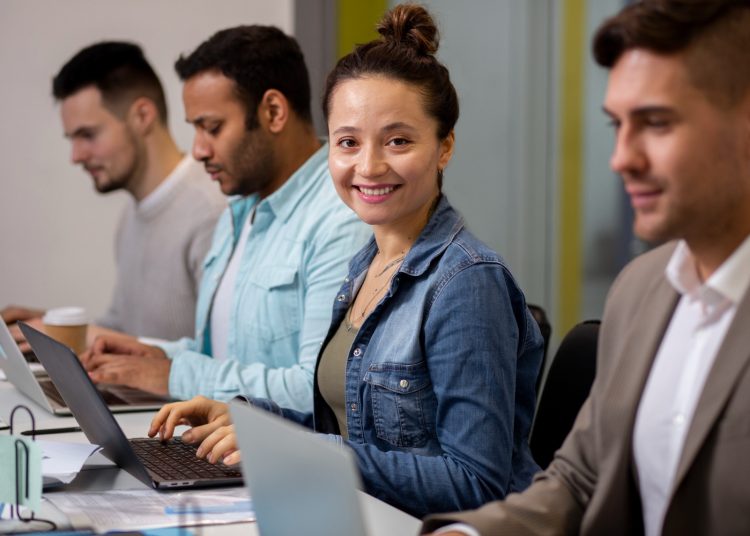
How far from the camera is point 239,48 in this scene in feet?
9.19

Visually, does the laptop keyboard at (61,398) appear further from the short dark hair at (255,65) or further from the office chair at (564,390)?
the office chair at (564,390)

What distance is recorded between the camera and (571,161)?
4168mm

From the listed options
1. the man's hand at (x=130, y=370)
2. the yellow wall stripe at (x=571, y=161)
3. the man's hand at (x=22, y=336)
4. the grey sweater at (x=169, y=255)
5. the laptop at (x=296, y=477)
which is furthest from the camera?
the yellow wall stripe at (x=571, y=161)

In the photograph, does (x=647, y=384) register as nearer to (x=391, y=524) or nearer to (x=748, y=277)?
(x=748, y=277)

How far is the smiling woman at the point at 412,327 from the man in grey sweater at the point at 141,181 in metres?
1.82

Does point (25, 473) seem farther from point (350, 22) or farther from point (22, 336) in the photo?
point (350, 22)

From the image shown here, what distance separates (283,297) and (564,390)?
0.84 meters

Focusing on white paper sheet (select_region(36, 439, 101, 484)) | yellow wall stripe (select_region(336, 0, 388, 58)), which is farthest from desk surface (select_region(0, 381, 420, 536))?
yellow wall stripe (select_region(336, 0, 388, 58))

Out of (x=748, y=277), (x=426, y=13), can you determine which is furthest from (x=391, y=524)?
(x=426, y=13)

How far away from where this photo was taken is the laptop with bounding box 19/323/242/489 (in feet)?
5.57

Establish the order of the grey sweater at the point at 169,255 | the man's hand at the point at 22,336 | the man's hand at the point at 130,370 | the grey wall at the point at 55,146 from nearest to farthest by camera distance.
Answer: the man's hand at the point at 130,370 < the man's hand at the point at 22,336 < the grey sweater at the point at 169,255 < the grey wall at the point at 55,146

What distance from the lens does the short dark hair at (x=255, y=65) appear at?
2.79 metres

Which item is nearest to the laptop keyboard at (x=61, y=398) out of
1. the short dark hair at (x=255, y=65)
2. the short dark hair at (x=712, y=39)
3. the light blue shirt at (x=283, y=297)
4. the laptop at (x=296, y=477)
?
the light blue shirt at (x=283, y=297)

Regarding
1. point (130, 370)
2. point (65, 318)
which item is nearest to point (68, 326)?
point (65, 318)
